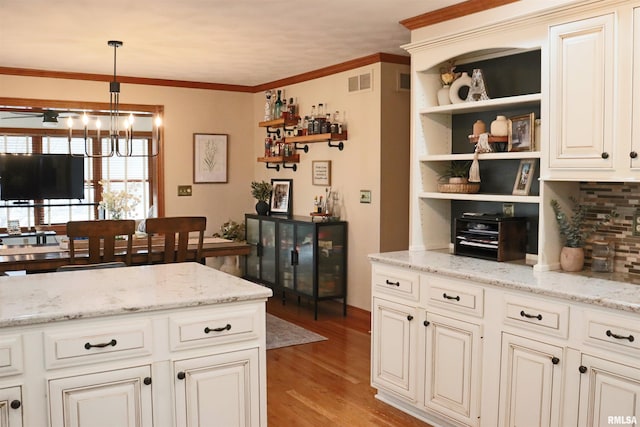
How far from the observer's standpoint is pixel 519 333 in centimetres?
287

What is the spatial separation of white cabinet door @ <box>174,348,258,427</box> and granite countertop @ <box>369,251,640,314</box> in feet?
3.88

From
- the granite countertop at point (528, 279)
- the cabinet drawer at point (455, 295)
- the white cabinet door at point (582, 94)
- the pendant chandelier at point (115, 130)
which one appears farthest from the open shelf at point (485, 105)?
the pendant chandelier at point (115, 130)

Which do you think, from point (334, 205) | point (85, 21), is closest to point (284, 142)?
point (334, 205)

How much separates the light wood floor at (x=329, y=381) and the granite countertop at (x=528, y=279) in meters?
0.90

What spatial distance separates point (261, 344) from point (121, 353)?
58cm

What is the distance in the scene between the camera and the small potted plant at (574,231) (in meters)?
3.13

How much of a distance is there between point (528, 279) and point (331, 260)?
123 inches

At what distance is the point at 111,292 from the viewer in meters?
2.58

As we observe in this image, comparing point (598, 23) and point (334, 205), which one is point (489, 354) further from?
point (334, 205)

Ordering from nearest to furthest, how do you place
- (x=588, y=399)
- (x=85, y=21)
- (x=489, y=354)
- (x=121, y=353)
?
(x=121, y=353) < (x=588, y=399) < (x=489, y=354) < (x=85, y=21)

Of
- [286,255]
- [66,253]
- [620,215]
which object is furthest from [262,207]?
[620,215]

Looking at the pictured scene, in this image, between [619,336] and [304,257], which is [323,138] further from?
[619,336]

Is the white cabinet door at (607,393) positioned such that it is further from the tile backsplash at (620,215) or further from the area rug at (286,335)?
the area rug at (286,335)

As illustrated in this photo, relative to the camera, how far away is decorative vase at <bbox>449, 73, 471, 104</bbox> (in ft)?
12.3
